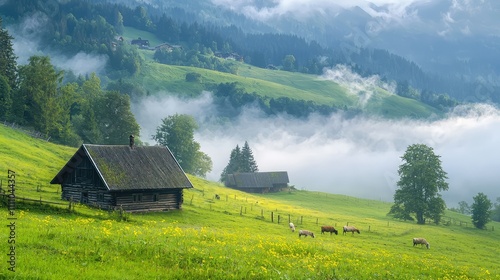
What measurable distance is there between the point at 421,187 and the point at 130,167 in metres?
60.4

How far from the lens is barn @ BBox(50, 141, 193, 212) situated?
168 ft

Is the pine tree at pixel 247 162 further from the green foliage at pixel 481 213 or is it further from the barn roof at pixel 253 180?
the green foliage at pixel 481 213

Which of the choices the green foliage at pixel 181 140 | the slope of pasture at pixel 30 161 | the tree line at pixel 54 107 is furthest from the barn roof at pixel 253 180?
the slope of pasture at pixel 30 161

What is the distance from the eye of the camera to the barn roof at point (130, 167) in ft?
168

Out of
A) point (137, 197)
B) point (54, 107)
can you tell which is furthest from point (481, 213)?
point (54, 107)

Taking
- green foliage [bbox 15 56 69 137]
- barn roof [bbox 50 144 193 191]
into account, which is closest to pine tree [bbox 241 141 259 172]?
green foliage [bbox 15 56 69 137]

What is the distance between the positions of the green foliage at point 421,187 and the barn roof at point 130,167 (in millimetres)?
51235

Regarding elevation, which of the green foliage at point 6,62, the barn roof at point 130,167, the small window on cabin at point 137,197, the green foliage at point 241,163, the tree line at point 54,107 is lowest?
the small window on cabin at point 137,197

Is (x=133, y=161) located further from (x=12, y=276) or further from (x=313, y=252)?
(x=12, y=276)

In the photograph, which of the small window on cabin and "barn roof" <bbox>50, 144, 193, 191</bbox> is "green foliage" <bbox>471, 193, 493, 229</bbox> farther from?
the small window on cabin

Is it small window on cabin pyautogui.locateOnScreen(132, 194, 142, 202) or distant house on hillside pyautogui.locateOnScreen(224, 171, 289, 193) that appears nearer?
small window on cabin pyautogui.locateOnScreen(132, 194, 142, 202)

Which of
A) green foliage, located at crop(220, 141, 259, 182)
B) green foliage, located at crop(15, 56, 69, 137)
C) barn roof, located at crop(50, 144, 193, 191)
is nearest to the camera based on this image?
barn roof, located at crop(50, 144, 193, 191)

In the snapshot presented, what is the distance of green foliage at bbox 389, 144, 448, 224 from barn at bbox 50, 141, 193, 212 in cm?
5124

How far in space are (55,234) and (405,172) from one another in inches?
3139
